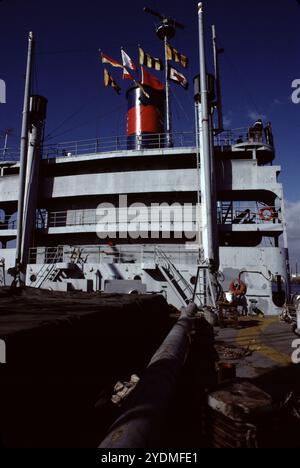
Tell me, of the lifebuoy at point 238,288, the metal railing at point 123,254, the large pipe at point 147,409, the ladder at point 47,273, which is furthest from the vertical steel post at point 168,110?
the large pipe at point 147,409

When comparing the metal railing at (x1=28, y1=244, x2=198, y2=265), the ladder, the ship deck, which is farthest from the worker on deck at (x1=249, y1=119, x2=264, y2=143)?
the ladder

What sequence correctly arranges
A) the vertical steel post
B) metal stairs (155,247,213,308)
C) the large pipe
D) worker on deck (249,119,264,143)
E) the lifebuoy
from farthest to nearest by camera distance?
the vertical steel post < worker on deck (249,119,264,143) < metal stairs (155,247,213,308) < the lifebuoy < the large pipe

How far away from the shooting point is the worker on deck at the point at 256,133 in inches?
693

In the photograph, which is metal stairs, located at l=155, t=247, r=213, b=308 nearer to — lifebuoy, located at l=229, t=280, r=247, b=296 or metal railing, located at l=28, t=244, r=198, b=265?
metal railing, located at l=28, t=244, r=198, b=265

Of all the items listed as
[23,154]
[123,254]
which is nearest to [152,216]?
[123,254]

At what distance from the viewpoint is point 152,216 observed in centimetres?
1695

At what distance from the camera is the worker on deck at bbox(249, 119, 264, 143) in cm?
1759

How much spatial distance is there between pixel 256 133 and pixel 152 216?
8233mm

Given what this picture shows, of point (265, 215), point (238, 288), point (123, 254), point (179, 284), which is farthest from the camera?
point (123, 254)

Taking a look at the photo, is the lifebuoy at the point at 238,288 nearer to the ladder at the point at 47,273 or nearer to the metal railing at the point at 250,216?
the metal railing at the point at 250,216

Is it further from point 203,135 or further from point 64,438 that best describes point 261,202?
point 64,438

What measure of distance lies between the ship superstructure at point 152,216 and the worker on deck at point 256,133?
0.13 metres

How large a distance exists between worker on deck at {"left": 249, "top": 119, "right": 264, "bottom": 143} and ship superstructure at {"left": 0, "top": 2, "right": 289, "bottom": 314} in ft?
0.42

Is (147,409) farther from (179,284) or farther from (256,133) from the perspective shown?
Answer: (256,133)
